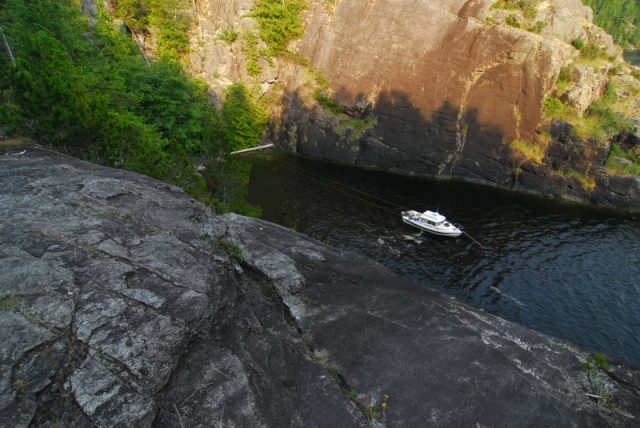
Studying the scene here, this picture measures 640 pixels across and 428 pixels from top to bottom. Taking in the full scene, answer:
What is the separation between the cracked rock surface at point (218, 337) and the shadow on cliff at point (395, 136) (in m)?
32.3

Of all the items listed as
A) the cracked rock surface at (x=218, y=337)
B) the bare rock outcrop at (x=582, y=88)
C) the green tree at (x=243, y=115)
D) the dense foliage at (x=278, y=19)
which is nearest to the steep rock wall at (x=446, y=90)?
the bare rock outcrop at (x=582, y=88)

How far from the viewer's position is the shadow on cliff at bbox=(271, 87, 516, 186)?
138 feet

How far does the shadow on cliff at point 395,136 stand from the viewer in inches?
1652

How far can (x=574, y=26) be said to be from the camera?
133 ft

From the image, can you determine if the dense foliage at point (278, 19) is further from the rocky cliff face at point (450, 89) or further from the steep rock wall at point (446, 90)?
the steep rock wall at point (446, 90)

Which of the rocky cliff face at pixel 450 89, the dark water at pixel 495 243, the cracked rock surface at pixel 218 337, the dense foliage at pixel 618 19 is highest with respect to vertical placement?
the dense foliage at pixel 618 19

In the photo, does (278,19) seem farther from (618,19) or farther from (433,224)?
(618,19)

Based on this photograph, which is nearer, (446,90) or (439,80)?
(446,90)

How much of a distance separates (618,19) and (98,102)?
14090 centimetres

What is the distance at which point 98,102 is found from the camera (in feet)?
60.5

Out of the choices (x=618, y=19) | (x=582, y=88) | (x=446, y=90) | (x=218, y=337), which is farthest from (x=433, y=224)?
(x=618, y=19)

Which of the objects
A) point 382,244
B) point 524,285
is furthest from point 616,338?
point 382,244

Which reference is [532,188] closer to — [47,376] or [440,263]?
[440,263]

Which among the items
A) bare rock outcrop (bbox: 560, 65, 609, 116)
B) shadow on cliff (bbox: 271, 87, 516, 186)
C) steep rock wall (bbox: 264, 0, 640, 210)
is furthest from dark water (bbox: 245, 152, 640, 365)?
bare rock outcrop (bbox: 560, 65, 609, 116)
